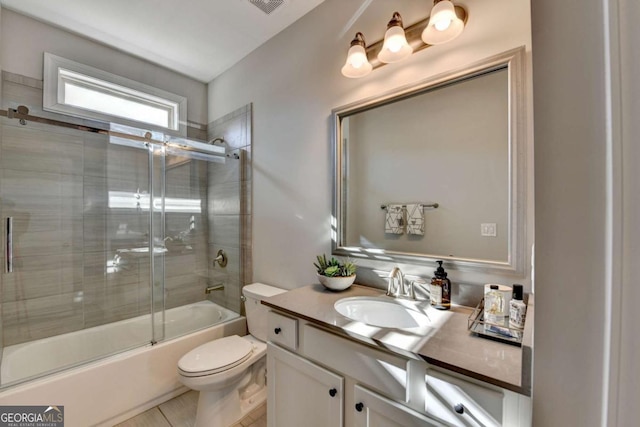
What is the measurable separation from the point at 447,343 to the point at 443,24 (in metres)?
1.30

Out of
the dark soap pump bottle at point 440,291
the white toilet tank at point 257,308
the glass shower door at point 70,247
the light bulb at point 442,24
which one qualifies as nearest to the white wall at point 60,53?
the glass shower door at point 70,247

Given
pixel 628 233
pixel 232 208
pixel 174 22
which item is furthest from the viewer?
pixel 232 208

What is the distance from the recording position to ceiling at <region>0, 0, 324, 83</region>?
5.89ft

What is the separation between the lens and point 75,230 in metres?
2.10

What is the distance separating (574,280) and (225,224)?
2553mm

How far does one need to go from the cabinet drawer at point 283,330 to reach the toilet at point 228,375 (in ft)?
1.70

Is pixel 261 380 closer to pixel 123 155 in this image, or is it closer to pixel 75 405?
pixel 75 405

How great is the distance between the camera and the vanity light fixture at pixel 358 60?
1453 millimetres

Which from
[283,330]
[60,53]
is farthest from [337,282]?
[60,53]

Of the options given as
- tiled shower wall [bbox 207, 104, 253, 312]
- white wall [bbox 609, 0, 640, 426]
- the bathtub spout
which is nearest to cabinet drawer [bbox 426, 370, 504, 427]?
white wall [bbox 609, 0, 640, 426]

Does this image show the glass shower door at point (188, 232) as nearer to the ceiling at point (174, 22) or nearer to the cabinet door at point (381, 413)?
the ceiling at point (174, 22)

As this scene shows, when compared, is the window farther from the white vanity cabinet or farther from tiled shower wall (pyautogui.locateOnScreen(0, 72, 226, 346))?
the white vanity cabinet

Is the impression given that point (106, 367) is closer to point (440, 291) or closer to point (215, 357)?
point (215, 357)

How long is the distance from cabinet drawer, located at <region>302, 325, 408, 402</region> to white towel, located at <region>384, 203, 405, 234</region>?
0.66 m
